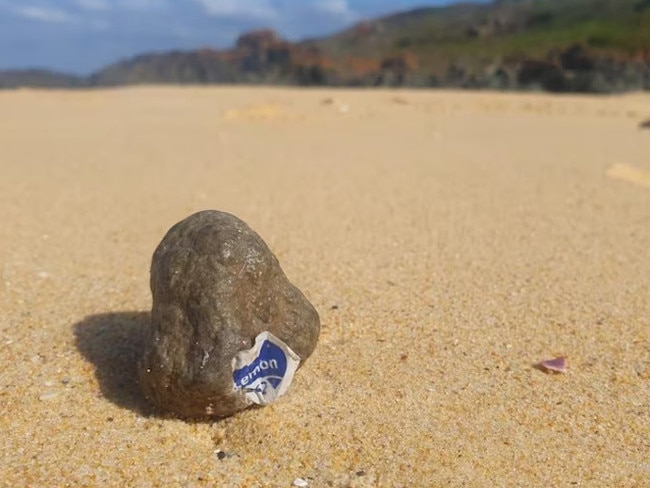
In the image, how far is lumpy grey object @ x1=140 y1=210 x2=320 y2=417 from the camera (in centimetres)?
Answer: 243

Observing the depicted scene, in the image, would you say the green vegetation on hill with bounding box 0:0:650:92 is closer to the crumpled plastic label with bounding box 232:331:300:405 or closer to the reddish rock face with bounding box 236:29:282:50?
the reddish rock face with bounding box 236:29:282:50

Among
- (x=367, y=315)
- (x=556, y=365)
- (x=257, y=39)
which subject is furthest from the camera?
(x=257, y=39)

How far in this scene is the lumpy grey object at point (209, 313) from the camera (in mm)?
2434

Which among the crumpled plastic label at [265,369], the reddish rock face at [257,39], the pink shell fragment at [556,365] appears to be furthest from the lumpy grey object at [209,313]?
the reddish rock face at [257,39]

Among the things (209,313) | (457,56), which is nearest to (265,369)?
(209,313)

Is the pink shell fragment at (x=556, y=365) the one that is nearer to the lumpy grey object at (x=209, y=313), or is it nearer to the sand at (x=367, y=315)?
the sand at (x=367, y=315)

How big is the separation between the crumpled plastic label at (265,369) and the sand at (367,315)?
0.09 meters

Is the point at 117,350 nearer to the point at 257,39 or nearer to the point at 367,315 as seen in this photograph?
the point at 367,315

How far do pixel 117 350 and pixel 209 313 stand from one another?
71 cm

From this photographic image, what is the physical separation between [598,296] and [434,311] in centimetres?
90

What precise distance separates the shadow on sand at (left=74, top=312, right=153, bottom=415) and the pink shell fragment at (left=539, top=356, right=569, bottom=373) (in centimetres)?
153

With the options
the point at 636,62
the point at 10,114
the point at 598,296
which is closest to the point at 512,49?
the point at 636,62

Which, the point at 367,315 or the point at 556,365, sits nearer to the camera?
the point at 556,365

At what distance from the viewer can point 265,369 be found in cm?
254
